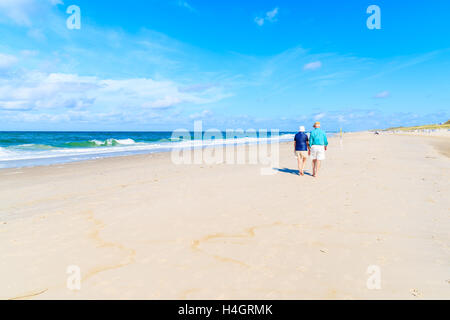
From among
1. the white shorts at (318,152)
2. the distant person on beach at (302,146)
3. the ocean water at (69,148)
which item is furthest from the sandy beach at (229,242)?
the ocean water at (69,148)

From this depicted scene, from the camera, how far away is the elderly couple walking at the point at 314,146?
9.94m

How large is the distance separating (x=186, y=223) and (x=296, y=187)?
445 cm

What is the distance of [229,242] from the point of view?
4.12 metres

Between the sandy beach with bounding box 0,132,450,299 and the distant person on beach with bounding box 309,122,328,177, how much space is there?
214 cm

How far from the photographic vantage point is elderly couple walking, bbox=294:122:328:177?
32.6 ft

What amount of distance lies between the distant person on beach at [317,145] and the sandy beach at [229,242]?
2144 mm

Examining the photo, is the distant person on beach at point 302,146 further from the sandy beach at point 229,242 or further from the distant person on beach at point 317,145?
the sandy beach at point 229,242

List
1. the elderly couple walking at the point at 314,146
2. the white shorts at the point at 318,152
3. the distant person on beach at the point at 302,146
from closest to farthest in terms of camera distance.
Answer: the white shorts at the point at 318,152, the elderly couple walking at the point at 314,146, the distant person on beach at the point at 302,146

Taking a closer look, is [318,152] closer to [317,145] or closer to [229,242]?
[317,145]

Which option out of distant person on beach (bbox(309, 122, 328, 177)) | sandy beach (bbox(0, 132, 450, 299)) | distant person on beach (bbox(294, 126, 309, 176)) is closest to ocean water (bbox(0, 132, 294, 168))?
sandy beach (bbox(0, 132, 450, 299))

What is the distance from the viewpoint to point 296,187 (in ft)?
26.8

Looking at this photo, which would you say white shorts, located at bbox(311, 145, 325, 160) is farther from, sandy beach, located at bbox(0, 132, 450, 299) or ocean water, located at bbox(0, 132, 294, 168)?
ocean water, located at bbox(0, 132, 294, 168)

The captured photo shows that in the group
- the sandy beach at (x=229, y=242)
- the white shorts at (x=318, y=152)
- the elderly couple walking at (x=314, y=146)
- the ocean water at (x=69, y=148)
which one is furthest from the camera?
the ocean water at (x=69, y=148)

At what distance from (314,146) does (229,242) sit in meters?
7.20
